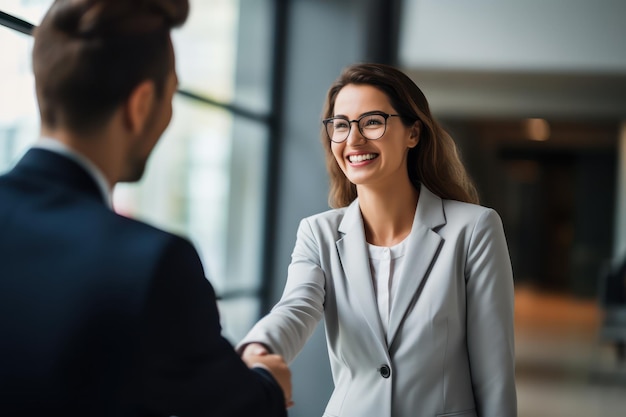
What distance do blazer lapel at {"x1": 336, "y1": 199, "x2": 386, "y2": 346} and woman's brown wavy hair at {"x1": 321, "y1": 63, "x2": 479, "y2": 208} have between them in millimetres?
171

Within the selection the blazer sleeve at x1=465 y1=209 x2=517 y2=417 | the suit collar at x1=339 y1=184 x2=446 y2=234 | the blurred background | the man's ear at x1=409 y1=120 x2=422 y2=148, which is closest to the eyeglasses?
the man's ear at x1=409 y1=120 x2=422 y2=148

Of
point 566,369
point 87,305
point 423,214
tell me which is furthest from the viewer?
point 566,369

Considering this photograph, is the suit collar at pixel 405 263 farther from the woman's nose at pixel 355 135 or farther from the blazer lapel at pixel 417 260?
the woman's nose at pixel 355 135

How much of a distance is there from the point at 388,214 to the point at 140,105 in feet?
3.54

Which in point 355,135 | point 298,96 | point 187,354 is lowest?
point 187,354

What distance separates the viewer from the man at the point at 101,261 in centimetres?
102

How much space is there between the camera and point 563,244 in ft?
78.6

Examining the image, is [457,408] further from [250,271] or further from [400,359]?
[250,271]

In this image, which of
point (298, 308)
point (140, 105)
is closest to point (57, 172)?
point (140, 105)

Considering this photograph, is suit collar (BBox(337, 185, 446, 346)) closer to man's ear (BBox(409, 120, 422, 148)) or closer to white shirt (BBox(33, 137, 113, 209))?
man's ear (BBox(409, 120, 422, 148))

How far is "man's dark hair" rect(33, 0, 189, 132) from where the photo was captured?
3.73 ft

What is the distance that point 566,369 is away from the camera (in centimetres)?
891

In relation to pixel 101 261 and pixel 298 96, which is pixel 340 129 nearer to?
pixel 101 261

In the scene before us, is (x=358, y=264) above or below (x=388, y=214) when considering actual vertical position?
below
